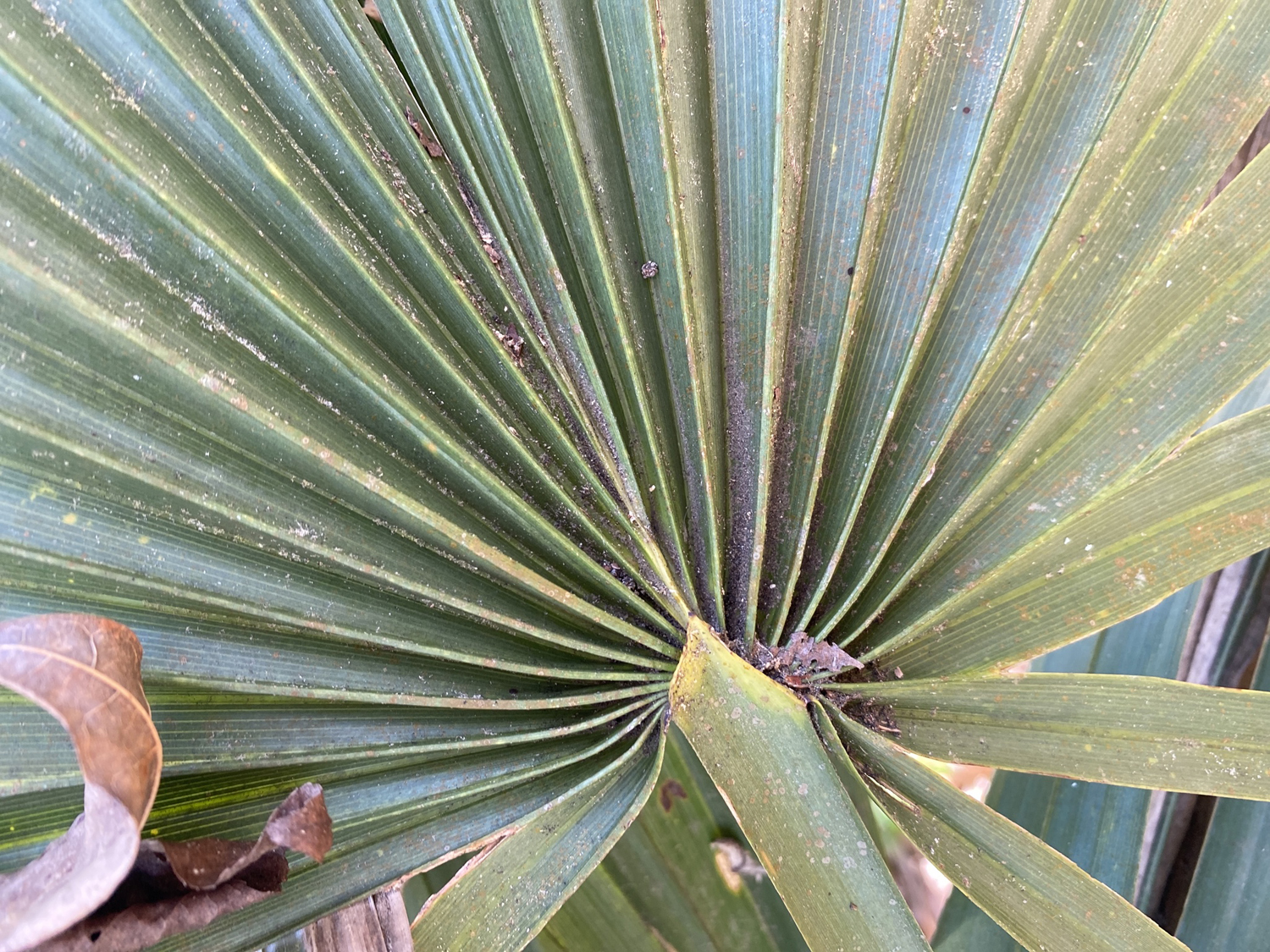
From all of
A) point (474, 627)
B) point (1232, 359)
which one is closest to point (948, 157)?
point (1232, 359)

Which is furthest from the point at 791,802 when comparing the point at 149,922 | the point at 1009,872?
the point at 149,922

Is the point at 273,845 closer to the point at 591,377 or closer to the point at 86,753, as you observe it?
the point at 86,753

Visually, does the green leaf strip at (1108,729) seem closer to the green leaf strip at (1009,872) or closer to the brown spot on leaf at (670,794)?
the green leaf strip at (1009,872)

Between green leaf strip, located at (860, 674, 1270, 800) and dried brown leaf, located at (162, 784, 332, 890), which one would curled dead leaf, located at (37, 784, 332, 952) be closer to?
dried brown leaf, located at (162, 784, 332, 890)

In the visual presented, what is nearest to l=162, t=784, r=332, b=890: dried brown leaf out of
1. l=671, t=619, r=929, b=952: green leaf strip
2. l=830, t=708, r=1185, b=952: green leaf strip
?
l=671, t=619, r=929, b=952: green leaf strip

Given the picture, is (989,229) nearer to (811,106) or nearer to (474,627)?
(811,106)

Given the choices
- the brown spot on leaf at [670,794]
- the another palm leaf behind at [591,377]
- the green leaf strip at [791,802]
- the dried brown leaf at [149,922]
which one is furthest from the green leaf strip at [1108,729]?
the dried brown leaf at [149,922]
